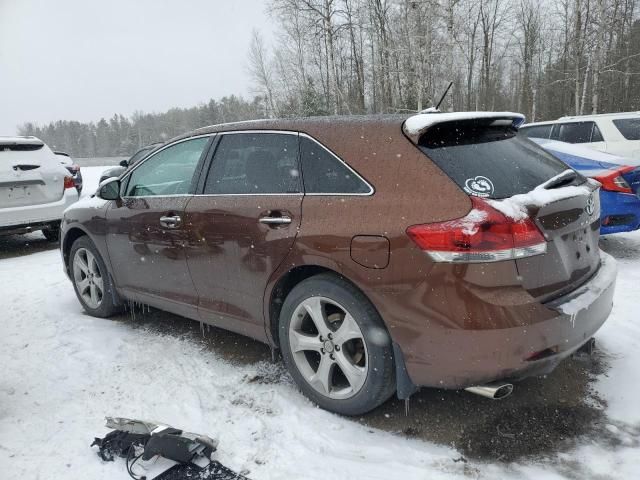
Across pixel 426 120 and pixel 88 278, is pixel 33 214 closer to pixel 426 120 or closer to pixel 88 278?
pixel 88 278

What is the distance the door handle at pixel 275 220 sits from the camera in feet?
9.05

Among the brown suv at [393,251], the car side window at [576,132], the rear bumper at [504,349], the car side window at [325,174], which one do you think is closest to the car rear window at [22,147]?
the brown suv at [393,251]

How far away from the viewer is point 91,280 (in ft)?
14.9

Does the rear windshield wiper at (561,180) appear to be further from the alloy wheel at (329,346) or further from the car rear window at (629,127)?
the car rear window at (629,127)

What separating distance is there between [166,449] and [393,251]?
148 centimetres

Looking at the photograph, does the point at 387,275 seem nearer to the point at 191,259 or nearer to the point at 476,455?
the point at 476,455

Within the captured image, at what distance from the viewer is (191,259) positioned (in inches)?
133

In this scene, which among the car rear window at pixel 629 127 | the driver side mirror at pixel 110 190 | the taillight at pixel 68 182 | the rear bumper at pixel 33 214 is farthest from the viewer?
the car rear window at pixel 629 127

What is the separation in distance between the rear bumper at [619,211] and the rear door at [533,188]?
2947mm

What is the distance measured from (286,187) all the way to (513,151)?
4.25 ft

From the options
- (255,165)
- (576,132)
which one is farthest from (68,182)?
(576,132)

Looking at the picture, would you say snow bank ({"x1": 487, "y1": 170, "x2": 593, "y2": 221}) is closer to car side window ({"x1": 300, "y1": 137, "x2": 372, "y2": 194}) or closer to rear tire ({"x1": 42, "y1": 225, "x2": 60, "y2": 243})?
car side window ({"x1": 300, "y1": 137, "x2": 372, "y2": 194})

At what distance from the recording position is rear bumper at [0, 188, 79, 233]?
7.14 m

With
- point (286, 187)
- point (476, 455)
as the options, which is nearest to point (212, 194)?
point (286, 187)
